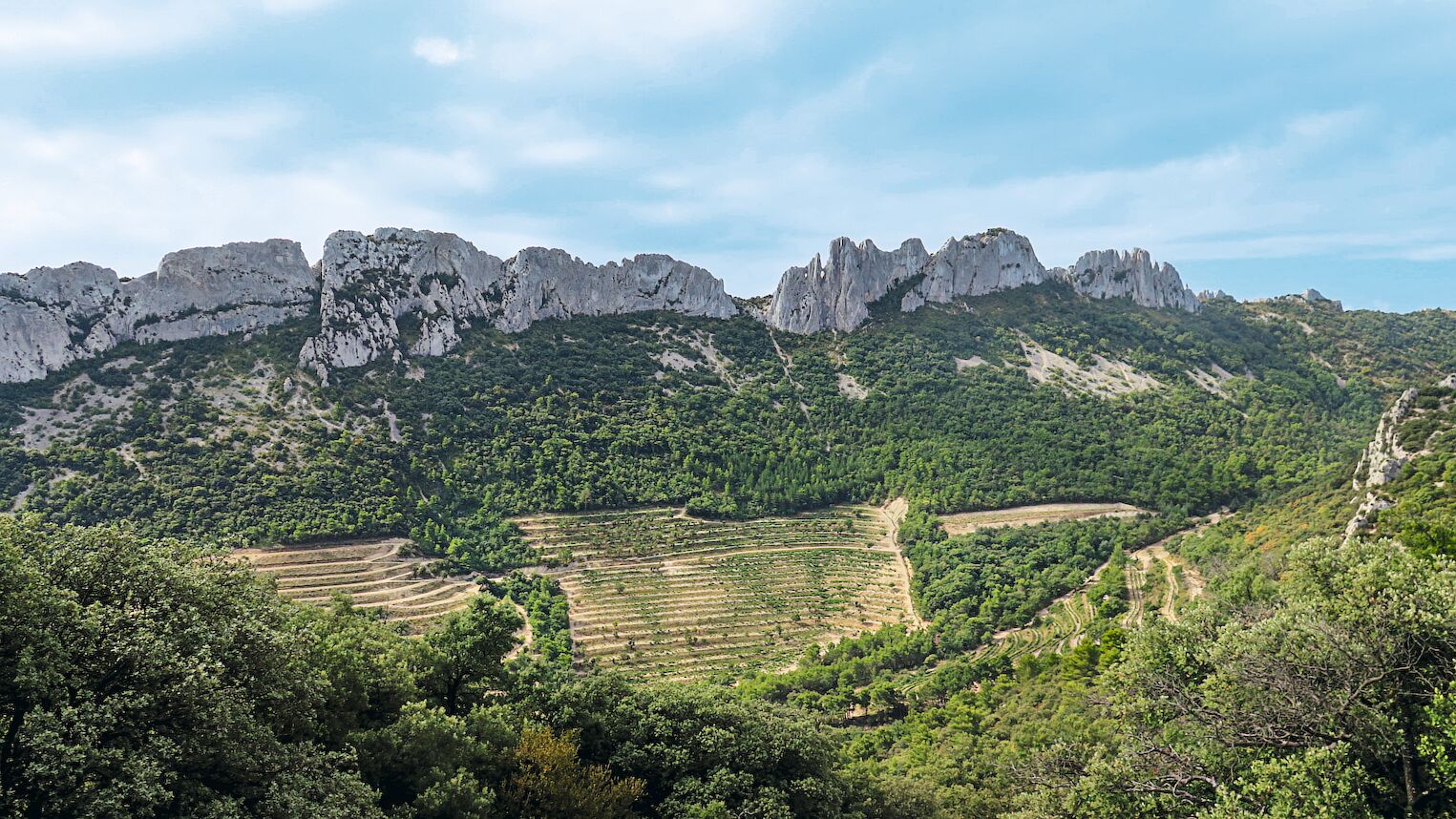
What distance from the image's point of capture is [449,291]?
104 metres

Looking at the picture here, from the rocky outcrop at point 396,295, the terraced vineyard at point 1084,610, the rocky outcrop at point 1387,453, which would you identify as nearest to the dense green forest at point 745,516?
the terraced vineyard at point 1084,610

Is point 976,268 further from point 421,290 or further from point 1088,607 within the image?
point 421,290

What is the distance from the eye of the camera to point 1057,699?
39.7 meters

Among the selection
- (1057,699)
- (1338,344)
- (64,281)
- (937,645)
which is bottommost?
(937,645)

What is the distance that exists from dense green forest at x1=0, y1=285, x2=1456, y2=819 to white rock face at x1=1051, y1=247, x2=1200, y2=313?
570cm

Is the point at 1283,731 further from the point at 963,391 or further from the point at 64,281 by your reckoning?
the point at 64,281

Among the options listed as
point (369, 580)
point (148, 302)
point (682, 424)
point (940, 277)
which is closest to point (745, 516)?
point (682, 424)

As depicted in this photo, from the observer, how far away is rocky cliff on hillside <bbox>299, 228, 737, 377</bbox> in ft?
300

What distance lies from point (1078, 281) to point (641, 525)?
112 meters

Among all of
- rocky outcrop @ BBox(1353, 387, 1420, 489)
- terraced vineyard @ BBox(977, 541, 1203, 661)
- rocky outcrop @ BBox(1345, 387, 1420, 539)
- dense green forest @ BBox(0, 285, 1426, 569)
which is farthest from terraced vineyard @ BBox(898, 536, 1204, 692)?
dense green forest @ BBox(0, 285, 1426, 569)

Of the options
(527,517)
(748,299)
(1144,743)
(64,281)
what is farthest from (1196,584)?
(64,281)

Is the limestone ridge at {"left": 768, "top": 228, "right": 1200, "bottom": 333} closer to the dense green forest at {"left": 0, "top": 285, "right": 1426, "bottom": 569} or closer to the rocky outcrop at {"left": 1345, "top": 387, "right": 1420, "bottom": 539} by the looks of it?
the dense green forest at {"left": 0, "top": 285, "right": 1426, "bottom": 569}

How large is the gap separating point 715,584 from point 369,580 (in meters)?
32.8

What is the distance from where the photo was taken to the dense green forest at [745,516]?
14.6 meters
